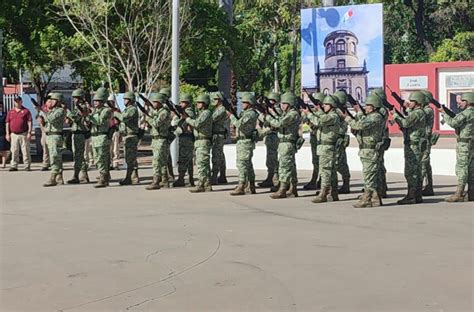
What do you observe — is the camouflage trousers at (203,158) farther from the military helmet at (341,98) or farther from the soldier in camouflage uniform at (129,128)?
the military helmet at (341,98)

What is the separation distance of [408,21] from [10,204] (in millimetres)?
40247

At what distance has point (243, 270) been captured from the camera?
765 centimetres

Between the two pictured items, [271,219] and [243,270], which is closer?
[243,270]

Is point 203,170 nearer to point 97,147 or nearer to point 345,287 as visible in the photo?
point 97,147

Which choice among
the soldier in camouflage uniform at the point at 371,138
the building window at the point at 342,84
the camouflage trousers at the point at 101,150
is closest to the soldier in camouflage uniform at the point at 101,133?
the camouflage trousers at the point at 101,150

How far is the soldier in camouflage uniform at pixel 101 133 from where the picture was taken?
48.4 ft

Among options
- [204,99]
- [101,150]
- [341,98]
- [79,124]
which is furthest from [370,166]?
[79,124]

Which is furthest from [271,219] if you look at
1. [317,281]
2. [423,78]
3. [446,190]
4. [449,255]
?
[423,78]

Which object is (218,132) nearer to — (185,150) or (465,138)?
(185,150)

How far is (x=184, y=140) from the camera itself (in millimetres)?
14703

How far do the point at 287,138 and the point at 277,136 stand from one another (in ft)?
3.84

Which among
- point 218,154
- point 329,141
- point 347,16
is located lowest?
point 218,154

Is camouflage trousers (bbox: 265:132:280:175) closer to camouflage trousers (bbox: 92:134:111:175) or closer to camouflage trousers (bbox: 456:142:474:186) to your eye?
camouflage trousers (bbox: 92:134:111:175)

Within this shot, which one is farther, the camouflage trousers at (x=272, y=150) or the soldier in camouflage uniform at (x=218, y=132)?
the camouflage trousers at (x=272, y=150)
